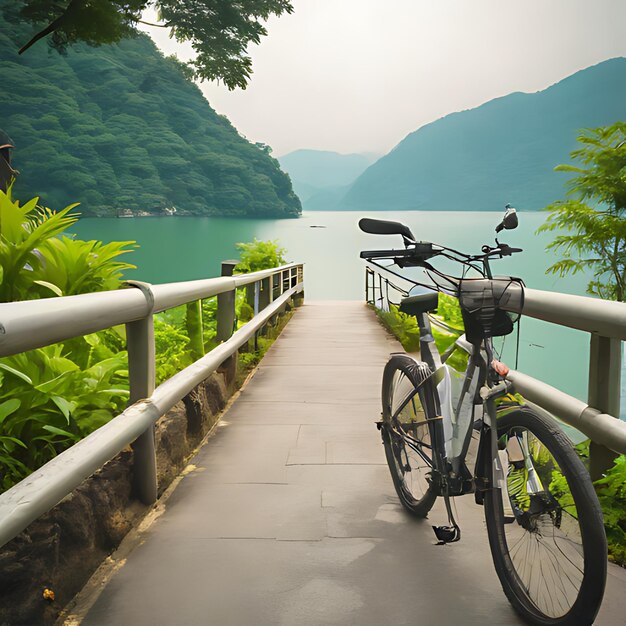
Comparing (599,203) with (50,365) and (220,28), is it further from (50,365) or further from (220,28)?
(50,365)

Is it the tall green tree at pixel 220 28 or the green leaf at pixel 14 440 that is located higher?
the tall green tree at pixel 220 28

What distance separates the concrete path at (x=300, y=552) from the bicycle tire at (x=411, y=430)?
14 centimetres

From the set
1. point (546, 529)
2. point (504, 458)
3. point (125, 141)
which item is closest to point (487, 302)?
point (504, 458)

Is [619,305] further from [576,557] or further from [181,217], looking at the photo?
[181,217]

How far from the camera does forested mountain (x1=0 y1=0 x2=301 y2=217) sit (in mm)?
74875

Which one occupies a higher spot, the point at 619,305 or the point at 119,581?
the point at 619,305

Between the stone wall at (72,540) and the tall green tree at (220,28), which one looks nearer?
the stone wall at (72,540)

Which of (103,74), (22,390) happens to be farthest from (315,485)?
(103,74)

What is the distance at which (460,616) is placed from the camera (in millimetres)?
2236

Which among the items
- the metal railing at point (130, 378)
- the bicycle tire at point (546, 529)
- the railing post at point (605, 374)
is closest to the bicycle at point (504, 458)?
the bicycle tire at point (546, 529)

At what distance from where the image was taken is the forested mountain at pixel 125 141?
74875 millimetres

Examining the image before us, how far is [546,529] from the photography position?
2.08 m

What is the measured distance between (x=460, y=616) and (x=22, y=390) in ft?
6.09

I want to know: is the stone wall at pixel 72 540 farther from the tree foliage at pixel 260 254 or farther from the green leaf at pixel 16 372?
the tree foliage at pixel 260 254
